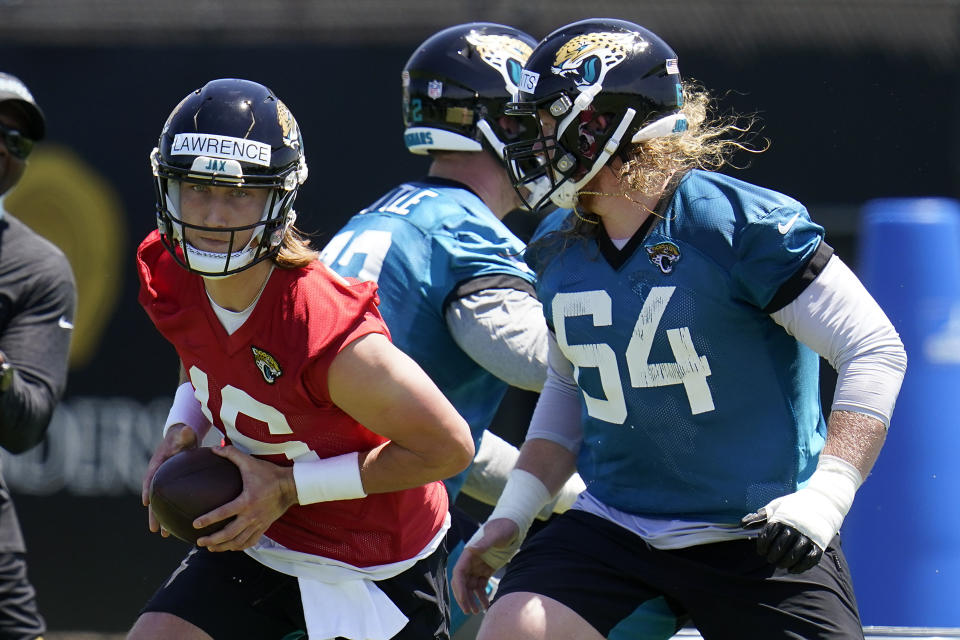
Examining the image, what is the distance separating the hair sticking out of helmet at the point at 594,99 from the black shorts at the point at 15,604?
2249 mm

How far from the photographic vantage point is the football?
3006 millimetres

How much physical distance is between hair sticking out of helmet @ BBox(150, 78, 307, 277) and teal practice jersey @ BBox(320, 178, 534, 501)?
74 centimetres

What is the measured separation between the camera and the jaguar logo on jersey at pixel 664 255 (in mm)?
3021

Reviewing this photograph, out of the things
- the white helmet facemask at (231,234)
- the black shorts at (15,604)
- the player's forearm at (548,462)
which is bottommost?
the black shorts at (15,604)

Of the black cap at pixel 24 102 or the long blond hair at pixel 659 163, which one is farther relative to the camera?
the black cap at pixel 24 102

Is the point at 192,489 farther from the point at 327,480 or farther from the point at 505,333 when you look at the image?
the point at 505,333

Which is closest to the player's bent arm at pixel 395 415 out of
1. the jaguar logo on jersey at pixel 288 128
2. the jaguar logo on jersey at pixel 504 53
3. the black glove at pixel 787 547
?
the jaguar logo on jersey at pixel 288 128

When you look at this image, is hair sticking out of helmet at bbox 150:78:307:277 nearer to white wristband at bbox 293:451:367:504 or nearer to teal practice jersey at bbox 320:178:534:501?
white wristband at bbox 293:451:367:504

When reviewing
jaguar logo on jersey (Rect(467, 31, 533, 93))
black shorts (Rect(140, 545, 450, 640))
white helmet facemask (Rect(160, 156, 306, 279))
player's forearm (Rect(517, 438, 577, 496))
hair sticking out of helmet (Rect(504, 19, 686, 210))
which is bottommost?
black shorts (Rect(140, 545, 450, 640))

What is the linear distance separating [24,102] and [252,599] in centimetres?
222

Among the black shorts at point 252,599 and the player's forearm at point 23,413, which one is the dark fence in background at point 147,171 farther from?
the black shorts at point 252,599

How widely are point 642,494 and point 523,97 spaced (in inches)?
40.0

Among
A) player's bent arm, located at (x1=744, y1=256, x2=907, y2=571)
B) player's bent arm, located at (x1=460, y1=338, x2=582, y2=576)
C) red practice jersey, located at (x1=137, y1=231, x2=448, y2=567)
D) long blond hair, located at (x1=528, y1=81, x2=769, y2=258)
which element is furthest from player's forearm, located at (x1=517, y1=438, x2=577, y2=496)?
player's bent arm, located at (x1=744, y1=256, x2=907, y2=571)

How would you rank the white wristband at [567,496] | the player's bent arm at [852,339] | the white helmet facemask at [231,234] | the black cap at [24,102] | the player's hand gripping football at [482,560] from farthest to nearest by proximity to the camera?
the black cap at [24,102] → the white wristband at [567,496] → the player's hand gripping football at [482,560] → the white helmet facemask at [231,234] → the player's bent arm at [852,339]
